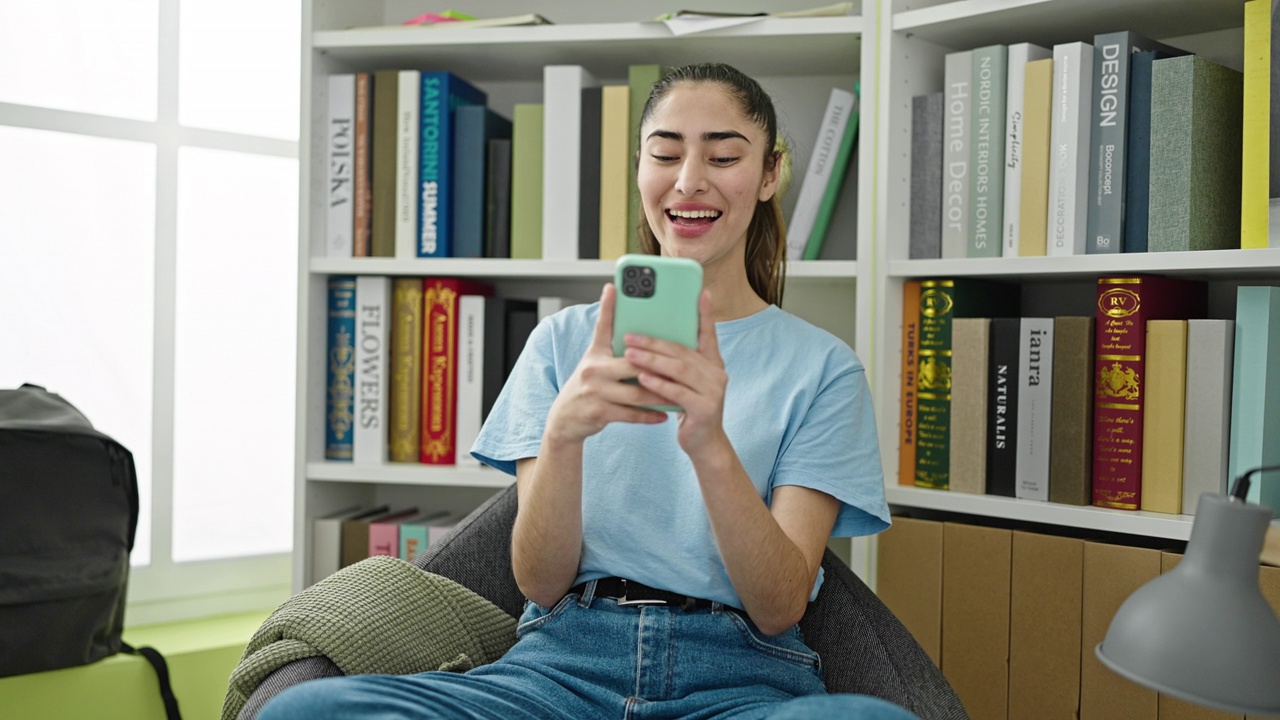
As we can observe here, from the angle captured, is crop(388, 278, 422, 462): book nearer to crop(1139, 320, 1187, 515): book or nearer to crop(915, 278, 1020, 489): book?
crop(915, 278, 1020, 489): book

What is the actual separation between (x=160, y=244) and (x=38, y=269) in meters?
0.20

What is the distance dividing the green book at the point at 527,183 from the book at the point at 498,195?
0.6 inches

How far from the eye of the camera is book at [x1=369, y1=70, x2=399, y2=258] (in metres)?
1.84

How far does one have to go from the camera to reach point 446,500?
7.03 ft

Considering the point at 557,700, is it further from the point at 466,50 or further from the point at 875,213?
the point at 466,50

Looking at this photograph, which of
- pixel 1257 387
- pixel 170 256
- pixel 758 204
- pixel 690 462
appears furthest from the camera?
pixel 170 256

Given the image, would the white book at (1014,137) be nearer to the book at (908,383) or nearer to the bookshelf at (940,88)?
the bookshelf at (940,88)

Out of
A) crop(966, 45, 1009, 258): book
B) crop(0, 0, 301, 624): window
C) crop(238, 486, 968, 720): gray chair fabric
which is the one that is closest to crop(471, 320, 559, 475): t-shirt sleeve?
crop(238, 486, 968, 720): gray chair fabric

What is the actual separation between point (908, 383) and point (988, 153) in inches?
14.1

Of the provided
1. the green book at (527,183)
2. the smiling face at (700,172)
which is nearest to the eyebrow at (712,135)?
the smiling face at (700,172)

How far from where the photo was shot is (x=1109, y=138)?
147 centimetres

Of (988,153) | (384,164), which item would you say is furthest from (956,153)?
(384,164)

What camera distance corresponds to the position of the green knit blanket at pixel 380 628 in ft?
3.68

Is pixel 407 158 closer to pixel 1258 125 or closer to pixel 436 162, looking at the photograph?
pixel 436 162
